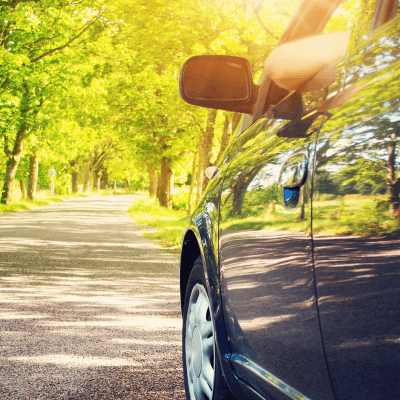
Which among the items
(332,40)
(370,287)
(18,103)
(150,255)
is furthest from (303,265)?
(18,103)

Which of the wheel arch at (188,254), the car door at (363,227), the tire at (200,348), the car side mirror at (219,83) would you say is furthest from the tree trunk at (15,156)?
the car door at (363,227)

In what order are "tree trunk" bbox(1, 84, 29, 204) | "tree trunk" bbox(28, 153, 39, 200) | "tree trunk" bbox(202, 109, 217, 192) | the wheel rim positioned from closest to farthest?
the wheel rim
"tree trunk" bbox(202, 109, 217, 192)
"tree trunk" bbox(1, 84, 29, 204)
"tree trunk" bbox(28, 153, 39, 200)

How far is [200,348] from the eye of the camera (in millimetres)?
2625

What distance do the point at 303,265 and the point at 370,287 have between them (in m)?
0.32

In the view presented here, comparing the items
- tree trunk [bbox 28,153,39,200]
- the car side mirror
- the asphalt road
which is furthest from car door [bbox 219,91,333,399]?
tree trunk [bbox 28,153,39,200]

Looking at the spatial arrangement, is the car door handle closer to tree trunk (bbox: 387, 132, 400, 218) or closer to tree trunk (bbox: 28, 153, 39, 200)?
tree trunk (bbox: 387, 132, 400, 218)

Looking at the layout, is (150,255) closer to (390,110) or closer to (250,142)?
(250,142)

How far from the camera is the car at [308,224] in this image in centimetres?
124

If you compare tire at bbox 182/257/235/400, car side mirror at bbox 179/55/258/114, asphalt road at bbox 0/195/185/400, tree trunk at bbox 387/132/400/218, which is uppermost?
car side mirror at bbox 179/55/258/114

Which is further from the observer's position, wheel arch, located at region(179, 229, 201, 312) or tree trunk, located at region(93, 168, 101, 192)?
tree trunk, located at region(93, 168, 101, 192)

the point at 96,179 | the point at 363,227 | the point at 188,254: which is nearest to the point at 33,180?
the point at 188,254

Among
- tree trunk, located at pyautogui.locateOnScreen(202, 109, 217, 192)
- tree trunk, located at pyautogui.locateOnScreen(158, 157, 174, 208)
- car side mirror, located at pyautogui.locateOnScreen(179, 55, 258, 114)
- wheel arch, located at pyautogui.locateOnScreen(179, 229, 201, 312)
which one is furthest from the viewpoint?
tree trunk, located at pyautogui.locateOnScreen(158, 157, 174, 208)

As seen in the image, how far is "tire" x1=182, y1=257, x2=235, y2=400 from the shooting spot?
2387 mm

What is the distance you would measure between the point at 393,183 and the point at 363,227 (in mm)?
143
